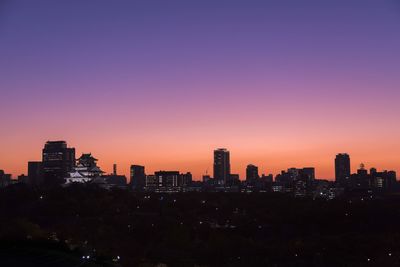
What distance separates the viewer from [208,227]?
6250 centimetres

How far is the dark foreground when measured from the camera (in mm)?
45500

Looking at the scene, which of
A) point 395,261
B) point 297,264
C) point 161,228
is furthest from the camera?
point 161,228

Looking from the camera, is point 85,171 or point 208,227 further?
point 85,171

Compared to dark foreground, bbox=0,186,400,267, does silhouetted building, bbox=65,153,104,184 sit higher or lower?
higher

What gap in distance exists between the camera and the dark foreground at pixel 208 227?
45.5m

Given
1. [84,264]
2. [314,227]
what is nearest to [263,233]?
[314,227]

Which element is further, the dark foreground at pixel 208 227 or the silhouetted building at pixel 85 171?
the silhouetted building at pixel 85 171

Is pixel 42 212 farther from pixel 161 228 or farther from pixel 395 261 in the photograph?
pixel 395 261

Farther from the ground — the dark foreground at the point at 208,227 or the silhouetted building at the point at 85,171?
the silhouetted building at the point at 85,171

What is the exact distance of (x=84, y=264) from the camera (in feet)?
49.9

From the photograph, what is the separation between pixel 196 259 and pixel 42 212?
23.5 m

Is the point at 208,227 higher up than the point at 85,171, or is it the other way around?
the point at 85,171

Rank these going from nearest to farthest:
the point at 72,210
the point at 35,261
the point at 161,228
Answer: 1. the point at 35,261
2. the point at 161,228
3. the point at 72,210

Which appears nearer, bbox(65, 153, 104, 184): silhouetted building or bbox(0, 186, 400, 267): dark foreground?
bbox(0, 186, 400, 267): dark foreground
